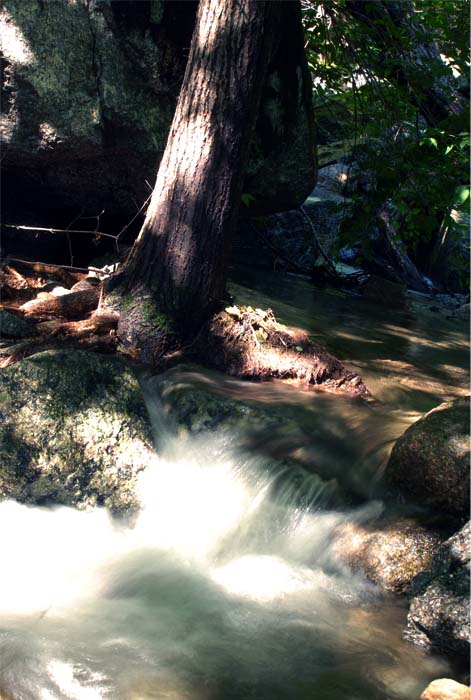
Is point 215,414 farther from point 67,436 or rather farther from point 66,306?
point 66,306

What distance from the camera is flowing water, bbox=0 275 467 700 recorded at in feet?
11.4

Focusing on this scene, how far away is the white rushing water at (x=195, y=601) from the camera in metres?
3.46

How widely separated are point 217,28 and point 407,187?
3881mm

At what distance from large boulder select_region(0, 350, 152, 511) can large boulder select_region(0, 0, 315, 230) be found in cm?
364

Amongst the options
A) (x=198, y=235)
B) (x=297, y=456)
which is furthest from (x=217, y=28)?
(x=297, y=456)

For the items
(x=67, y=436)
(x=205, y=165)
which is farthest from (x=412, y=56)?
(x=67, y=436)

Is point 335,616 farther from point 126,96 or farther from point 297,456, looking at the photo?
point 126,96

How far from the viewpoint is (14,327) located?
21.8 ft

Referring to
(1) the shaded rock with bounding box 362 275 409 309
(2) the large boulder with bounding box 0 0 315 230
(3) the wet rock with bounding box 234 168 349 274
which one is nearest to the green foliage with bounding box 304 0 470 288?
(2) the large boulder with bounding box 0 0 315 230

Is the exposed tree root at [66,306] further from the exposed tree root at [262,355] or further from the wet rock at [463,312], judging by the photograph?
the wet rock at [463,312]

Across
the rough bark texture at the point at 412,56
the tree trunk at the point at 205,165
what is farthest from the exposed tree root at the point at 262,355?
the rough bark texture at the point at 412,56

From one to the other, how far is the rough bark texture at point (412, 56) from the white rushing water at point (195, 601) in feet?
19.2

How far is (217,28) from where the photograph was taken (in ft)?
20.3

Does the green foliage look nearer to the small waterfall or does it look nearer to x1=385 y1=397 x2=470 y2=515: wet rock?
x1=385 y1=397 x2=470 y2=515: wet rock
